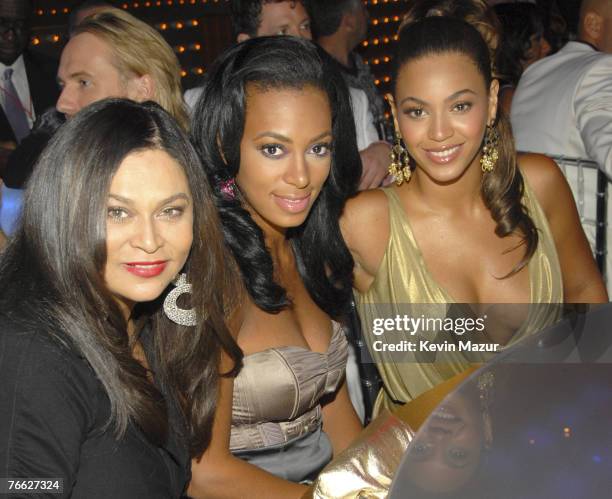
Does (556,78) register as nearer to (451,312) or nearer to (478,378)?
(451,312)

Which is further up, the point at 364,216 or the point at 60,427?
the point at 364,216

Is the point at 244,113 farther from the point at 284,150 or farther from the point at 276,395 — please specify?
the point at 276,395

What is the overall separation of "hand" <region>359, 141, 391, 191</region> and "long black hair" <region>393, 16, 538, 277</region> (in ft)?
2.68

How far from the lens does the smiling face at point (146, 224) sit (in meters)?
1.36

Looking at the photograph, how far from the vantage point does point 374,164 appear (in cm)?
313

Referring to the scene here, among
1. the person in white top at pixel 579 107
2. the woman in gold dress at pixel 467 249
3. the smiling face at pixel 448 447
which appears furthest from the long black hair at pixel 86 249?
the person in white top at pixel 579 107

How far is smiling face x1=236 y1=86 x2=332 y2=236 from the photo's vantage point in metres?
1.86

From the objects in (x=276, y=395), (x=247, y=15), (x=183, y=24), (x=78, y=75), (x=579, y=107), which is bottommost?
(x=276, y=395)

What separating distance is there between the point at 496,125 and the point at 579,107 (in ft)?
2.55

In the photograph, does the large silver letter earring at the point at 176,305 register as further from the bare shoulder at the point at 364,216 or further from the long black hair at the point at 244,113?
the bare shoulder at the point at 364,216

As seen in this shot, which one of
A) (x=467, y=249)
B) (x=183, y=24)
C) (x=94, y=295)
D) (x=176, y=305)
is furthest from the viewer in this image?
(x=183, y=24)

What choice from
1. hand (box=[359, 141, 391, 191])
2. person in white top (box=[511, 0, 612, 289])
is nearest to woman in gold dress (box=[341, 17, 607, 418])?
person in white top (box=[511, 0, 612, 289])

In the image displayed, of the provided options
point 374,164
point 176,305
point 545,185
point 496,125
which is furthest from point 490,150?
point 176,305

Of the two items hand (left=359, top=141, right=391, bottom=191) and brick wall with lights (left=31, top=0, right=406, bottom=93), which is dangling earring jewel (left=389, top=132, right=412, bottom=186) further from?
brick wall with lights (left=31, top=0, right=406, bottom=93)
